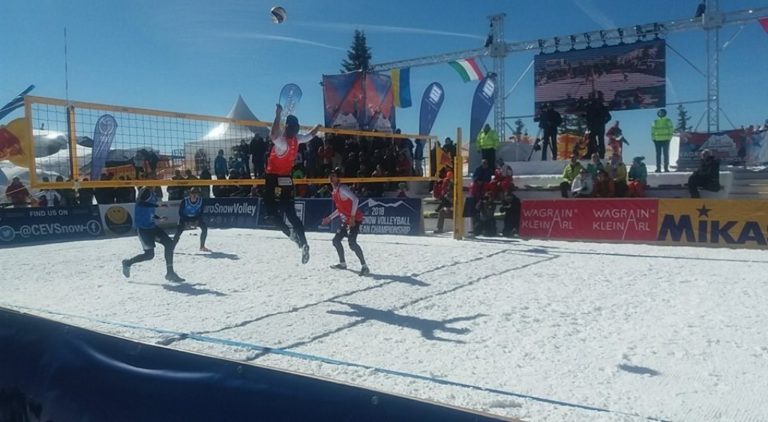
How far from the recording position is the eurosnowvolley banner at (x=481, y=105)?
61.9ft

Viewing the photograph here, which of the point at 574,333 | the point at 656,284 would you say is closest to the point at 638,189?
the point at 656,284

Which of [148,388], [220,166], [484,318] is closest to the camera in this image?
[148,388]

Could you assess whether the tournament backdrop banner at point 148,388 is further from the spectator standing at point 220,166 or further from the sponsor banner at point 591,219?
the spectator standing at point 220,166

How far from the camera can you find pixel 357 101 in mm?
18141

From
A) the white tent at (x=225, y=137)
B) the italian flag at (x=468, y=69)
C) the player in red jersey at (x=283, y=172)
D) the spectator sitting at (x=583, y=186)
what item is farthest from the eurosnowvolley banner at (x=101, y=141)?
the italian flag at (x=468, y=69)

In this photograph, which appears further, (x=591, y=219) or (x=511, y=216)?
(x=511, y=216)

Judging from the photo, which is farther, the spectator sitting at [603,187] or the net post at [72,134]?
the spectator sitting at [603,187]

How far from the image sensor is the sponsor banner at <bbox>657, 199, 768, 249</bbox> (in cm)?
1032

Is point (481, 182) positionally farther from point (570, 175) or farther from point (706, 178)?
point (706, 178)

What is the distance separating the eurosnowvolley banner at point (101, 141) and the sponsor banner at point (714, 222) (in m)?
11.0

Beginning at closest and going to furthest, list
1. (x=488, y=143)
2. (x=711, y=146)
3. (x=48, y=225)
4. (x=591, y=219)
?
(x=591, y=219)
(x=48, y=225)
(x=711, y=146)
(x=488, y=143)

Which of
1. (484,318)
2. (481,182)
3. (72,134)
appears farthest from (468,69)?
(484,318)

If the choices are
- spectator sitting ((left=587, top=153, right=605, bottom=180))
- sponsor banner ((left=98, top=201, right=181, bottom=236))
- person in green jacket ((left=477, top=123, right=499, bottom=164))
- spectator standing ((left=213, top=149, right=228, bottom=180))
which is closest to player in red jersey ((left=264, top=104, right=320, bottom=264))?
spectator standing ((left=213, top=149, right=228, bottom=180))

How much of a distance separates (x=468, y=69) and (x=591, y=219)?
366 inches
